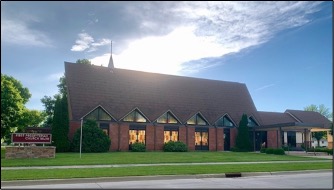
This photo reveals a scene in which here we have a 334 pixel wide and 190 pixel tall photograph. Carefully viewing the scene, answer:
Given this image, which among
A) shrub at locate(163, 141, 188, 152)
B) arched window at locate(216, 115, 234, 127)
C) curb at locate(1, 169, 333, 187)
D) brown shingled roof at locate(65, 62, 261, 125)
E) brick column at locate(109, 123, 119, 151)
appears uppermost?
brown shingled roof at locate(65, 62, 261, 125)

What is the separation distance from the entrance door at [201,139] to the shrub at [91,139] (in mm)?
12747

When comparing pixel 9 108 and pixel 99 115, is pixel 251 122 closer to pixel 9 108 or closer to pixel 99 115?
pixel 99 115

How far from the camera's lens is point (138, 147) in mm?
38719

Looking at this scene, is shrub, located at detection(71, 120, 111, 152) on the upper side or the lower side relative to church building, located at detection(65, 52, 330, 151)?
lower

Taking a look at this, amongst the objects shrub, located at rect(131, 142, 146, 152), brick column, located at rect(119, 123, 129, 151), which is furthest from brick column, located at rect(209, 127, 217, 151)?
brick column, located at rect(119, 123, 129, 151)

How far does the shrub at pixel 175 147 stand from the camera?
131ft

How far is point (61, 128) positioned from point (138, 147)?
875cm

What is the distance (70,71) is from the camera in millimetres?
41938

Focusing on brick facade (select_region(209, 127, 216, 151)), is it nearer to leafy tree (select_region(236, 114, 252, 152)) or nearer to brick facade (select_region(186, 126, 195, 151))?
brick facade (select_region(186, 126, 195, 151))

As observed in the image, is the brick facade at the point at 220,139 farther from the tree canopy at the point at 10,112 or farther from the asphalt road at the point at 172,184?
the asphalt road at the point at 172,184

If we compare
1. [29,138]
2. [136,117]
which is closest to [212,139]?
[136,117]

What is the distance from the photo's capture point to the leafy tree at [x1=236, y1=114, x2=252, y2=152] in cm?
4397

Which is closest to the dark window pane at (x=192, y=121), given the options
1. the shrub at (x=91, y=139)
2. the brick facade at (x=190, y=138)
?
the brick facade at (x=190, y=138)

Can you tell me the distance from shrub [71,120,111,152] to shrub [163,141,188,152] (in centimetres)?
743
